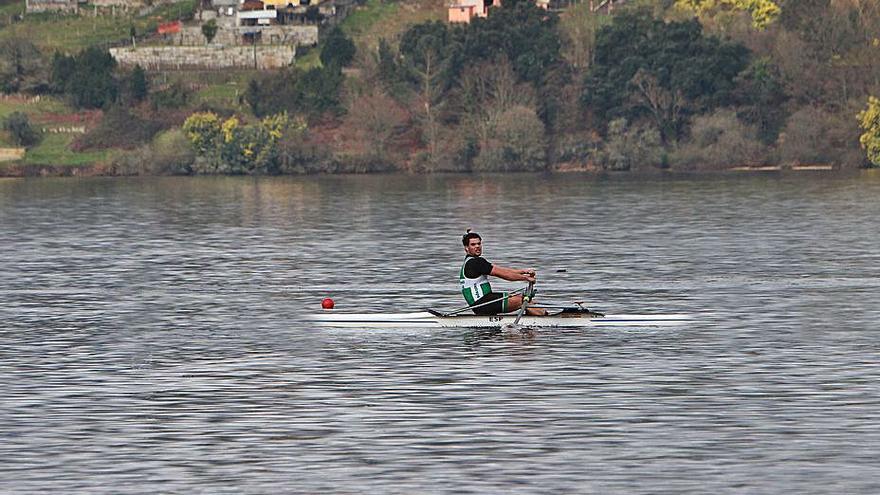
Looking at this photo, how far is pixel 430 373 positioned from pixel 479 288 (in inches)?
246

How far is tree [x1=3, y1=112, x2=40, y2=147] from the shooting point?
637ft

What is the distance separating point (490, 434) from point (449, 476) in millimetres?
3435

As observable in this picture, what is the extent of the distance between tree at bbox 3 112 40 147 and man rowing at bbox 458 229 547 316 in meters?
157

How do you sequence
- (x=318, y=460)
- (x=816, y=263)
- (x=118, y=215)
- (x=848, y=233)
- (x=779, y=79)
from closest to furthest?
(x=318, y=460) < (x=816, y=263) < (x=848, y=233) < (x=118, y=215) < (x=779, y=79)

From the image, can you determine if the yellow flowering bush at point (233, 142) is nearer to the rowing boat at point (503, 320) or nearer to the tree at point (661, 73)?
the tree at point (661, 73)

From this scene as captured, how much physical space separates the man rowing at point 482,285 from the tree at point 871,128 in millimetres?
133353

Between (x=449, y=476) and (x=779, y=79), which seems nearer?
(x=449, y=476)

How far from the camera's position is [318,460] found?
2927 cm

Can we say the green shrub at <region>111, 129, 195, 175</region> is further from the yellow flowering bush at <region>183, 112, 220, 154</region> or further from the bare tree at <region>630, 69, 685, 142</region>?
the bare tree at <region>630, 69, 685, 142</region>

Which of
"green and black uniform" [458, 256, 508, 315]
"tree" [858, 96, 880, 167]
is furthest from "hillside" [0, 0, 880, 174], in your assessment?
"green and black uniform" [458, 256, 508, 315]

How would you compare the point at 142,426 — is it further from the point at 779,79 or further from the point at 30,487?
the point at 779,79

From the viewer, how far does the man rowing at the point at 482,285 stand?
43.9 meters

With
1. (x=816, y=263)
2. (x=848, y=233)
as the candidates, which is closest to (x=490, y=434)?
(x=816, y=263)

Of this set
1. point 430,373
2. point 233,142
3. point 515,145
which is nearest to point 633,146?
point 515,145
